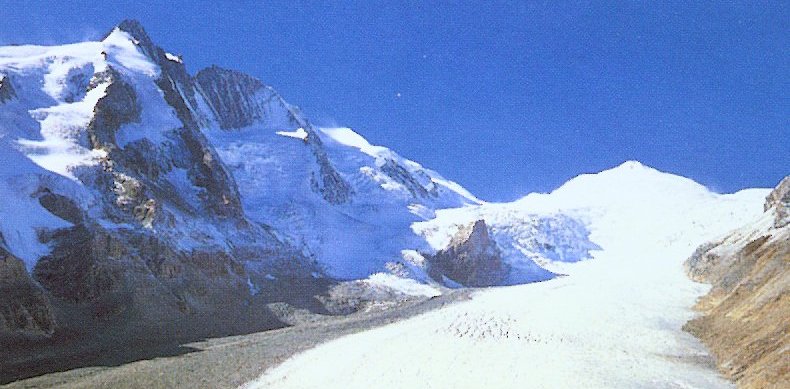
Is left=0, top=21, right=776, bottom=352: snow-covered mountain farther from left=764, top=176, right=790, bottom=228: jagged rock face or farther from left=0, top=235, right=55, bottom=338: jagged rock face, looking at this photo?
left=764, top=176, right=790, bottom=228: jagged rock face

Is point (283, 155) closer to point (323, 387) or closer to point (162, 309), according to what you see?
point (162, 309)

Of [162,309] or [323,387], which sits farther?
[162,309]

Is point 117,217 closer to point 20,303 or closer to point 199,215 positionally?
point 199,215

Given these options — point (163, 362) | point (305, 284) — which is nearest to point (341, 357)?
point (163, 362)

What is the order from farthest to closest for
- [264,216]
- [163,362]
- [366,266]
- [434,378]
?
[264,216] < [366,266] < [163,362] < [434,378]

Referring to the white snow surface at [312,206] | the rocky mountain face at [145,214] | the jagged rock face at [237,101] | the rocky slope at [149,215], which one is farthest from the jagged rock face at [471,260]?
the jagged rock face at [237,101]

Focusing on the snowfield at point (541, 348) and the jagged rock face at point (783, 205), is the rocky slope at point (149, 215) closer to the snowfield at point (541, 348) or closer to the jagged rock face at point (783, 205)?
the snowfield at point (541, 348)
